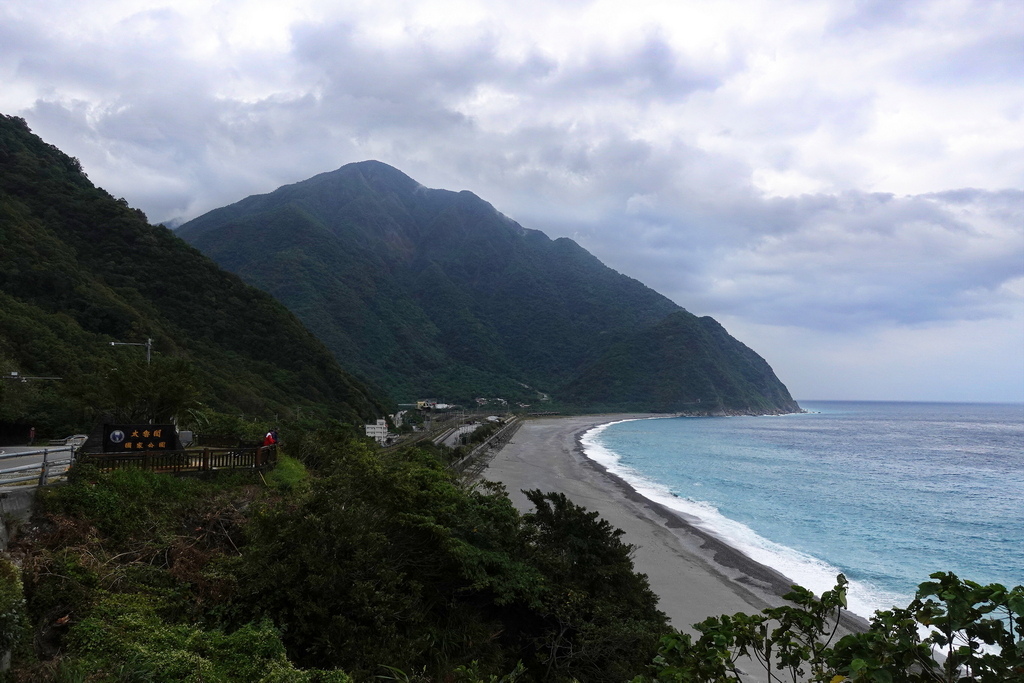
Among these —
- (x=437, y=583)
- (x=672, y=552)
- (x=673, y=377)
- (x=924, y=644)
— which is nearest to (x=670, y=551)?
(x=672, y=552)

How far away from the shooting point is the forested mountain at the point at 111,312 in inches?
1110

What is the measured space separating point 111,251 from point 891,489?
200 ft

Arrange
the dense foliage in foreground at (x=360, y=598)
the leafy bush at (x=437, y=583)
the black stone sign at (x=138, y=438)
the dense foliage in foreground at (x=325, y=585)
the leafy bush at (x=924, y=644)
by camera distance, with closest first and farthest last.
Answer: the leafy bush at (x=924, y=644), the dense foliage in foreground at (x=360, y=598), the dense foliage in foreground at (x=325, y=585), the leafy bush at (x=437, y=583), the black stone sign at (x=138, y=438)

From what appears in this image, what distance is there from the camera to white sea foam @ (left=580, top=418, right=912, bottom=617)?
671 inches

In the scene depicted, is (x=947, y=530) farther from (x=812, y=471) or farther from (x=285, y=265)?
(x=285, y=265)

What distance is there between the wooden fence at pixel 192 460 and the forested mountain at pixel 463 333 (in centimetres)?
10039

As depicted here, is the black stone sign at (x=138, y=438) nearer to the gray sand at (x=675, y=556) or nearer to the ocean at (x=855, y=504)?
the gray sand at (x=675, y=556)

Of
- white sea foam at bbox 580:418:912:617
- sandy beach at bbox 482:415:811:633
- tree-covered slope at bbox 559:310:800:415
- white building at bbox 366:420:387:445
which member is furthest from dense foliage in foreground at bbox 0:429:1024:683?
tree-covered slope at bbox 559:310:800:415

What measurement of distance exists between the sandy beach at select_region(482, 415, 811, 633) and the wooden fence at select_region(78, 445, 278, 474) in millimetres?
10656

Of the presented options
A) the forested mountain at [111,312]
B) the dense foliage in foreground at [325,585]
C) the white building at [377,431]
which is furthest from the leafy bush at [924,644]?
the white building at [377,431]

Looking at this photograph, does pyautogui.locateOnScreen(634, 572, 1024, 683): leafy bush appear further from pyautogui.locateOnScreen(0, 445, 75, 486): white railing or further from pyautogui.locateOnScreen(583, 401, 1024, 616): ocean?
pyautogui.locateOnScreen(583, 401, 1024, 616): ocean

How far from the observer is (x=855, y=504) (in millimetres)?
32156

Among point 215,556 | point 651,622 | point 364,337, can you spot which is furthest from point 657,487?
point 364,337

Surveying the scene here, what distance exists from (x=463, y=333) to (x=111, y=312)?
434 feet
